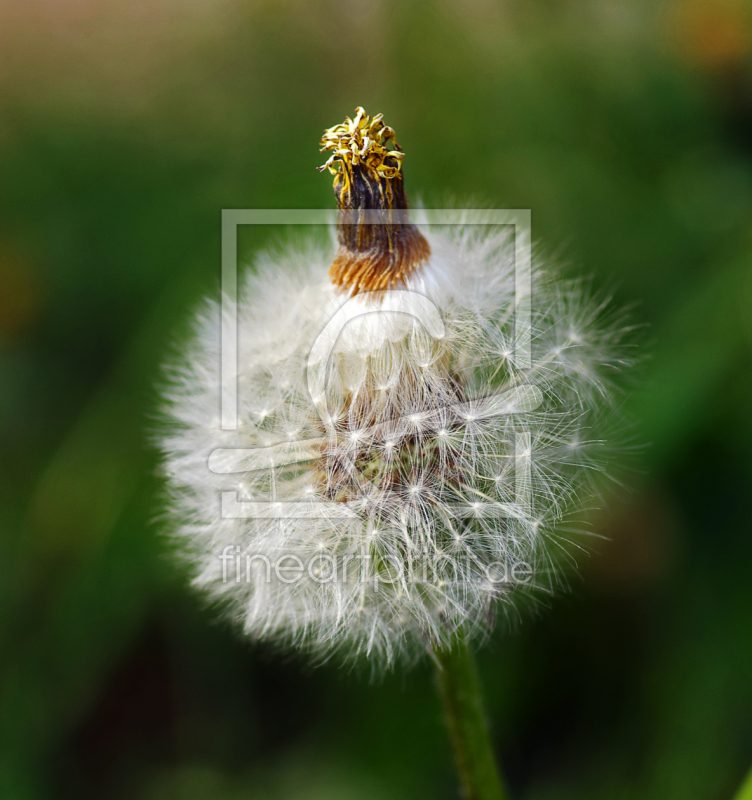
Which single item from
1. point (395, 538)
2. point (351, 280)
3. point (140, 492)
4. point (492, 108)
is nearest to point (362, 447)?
point (395, 538)

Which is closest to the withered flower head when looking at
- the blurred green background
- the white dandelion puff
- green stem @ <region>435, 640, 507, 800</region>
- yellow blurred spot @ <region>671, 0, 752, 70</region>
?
the white dandelion puff

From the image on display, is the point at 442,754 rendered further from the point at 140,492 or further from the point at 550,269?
the point at 550,269

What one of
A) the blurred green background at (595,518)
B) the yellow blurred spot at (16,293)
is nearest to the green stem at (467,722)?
the blurred green background at (595,518)

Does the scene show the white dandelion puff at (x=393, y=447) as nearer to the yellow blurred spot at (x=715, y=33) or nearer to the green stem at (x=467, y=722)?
the green stem at (x=467, y=722)

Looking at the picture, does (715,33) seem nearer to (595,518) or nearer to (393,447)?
(595,518)

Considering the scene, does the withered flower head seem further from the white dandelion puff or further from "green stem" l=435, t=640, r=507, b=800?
"green stem" l=435, t=640, r=507, b=800
